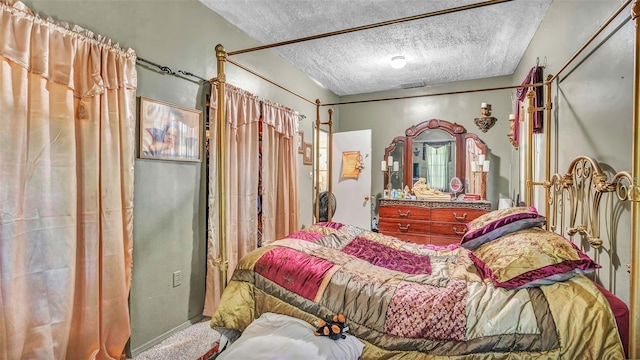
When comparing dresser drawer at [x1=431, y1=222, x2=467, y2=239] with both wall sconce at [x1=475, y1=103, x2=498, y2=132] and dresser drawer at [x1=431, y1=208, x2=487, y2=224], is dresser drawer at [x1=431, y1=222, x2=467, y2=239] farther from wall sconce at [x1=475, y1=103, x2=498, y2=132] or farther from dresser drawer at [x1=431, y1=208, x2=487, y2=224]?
wall sconce at [x1=475, y1=103, x2=498, y2=132]

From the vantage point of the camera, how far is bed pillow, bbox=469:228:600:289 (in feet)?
4.23

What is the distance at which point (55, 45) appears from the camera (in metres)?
1.54

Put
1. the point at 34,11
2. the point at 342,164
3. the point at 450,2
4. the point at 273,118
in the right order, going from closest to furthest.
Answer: the point at 34,11 < the point at 450,2 < the point at 273,118 < the point at 342,164

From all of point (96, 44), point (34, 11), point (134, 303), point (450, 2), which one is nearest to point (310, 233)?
point (134, 303)

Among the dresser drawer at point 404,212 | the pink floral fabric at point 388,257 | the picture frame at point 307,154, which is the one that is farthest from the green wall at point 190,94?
the dresser drawer at point 404,212

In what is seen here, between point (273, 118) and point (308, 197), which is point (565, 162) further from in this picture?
point (308, 197)

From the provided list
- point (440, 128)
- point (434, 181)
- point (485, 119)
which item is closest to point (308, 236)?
point (434, 181)

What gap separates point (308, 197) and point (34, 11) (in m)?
3.19

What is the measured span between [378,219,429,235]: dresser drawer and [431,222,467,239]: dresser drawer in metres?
0.10

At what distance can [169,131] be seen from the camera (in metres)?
2.21

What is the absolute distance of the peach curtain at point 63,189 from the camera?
1.40m

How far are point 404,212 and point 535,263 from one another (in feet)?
9.02

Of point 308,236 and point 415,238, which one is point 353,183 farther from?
point 308,236

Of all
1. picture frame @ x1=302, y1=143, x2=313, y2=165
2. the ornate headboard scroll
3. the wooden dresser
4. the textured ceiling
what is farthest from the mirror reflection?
the ornate headboard scroll
